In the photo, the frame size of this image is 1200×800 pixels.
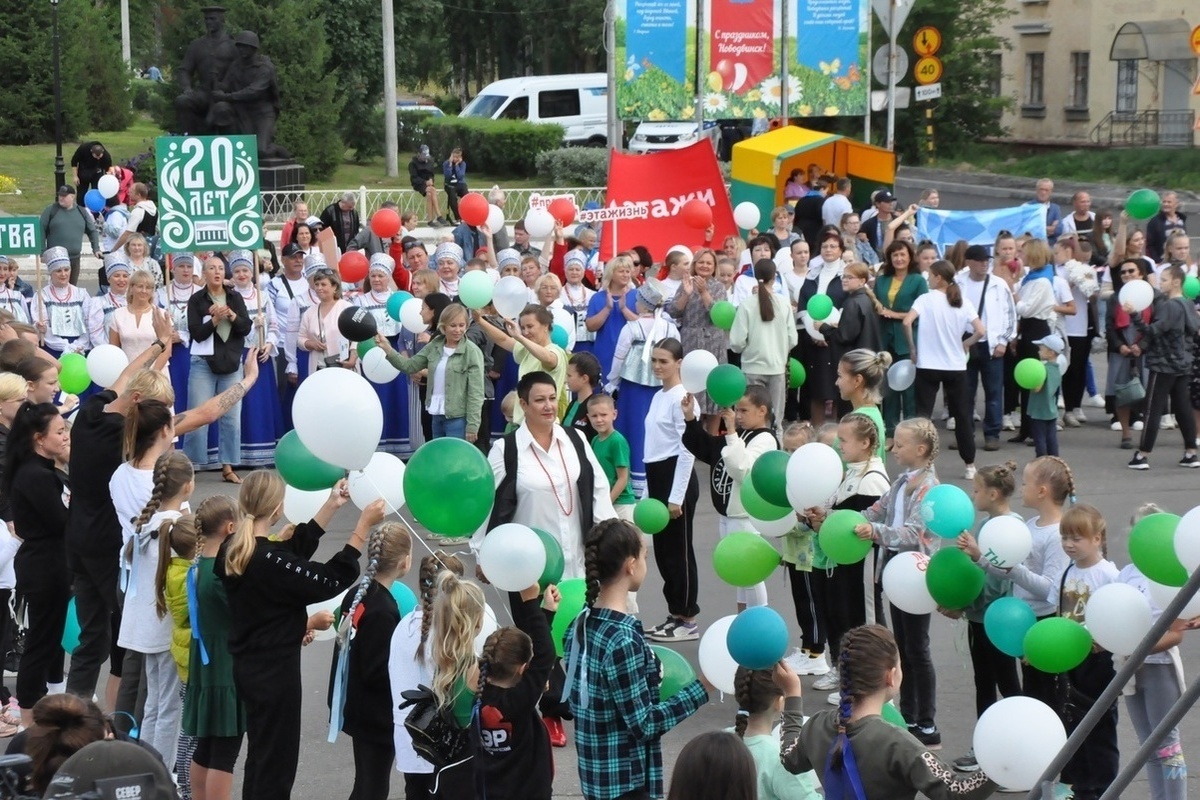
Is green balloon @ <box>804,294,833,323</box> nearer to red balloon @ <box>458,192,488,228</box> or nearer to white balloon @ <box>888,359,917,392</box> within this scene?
white balloon @ <box>888,359,917,392</box>

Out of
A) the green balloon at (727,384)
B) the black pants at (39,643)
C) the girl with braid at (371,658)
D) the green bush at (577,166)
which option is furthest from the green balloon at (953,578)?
the green bush at (577,166)

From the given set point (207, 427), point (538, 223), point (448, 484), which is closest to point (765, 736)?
point (448, 484)

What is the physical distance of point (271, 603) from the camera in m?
5.45

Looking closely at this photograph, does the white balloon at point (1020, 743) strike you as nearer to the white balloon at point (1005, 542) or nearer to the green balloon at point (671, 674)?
the green balloon at point (671, 674)

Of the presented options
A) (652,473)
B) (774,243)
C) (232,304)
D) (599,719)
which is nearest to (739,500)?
(652,473)

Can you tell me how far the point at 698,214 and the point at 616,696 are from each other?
9.27 meters

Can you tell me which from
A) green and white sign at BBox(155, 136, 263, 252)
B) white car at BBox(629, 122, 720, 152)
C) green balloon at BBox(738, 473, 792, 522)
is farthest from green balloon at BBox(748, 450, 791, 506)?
white car at BBox(629, 122, 720, 152)

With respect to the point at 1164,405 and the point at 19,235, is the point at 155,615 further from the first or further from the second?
the point at 1164,405

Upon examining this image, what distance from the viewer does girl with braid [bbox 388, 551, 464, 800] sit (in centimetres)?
520

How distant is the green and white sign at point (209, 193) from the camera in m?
11.3

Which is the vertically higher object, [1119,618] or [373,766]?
[1119,618]

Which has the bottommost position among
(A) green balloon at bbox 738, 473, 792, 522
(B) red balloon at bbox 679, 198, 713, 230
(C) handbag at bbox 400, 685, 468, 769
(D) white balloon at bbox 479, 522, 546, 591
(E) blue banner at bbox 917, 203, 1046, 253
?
(C) handbag at bbox 400, 685, 468, 769

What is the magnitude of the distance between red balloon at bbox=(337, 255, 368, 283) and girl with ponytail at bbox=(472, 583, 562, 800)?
8.17m

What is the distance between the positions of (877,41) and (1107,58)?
7309mm
